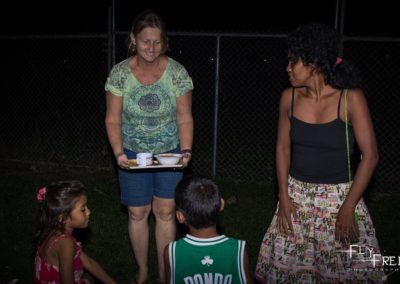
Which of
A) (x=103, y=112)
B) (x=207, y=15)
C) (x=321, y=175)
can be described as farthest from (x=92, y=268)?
(x=207, y=15)

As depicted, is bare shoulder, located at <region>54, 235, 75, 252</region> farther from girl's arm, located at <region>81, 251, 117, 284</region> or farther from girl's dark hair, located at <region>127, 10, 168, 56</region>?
girl's dark hair, located at <region>127, 10, 168, 56</region>

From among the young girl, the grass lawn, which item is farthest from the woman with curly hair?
the grass lawn

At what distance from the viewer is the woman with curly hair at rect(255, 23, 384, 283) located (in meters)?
2.89

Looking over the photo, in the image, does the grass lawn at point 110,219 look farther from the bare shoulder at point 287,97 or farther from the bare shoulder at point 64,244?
the bare shoulder at point 287,97

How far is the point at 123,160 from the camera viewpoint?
3.79m

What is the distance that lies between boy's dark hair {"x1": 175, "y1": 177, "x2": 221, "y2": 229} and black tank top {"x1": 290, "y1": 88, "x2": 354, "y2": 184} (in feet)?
2.10

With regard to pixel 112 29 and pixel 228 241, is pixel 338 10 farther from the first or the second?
pixel 228 241

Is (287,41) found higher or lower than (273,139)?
higher

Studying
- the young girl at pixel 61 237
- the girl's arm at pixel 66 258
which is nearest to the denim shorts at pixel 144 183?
the young girl at pixel 61 237

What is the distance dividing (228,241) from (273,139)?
28.6 feet

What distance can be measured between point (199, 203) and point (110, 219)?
3.48 m

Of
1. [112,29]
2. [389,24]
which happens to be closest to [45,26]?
[389,24]

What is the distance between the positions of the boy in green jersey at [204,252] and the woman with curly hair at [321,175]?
21.5 inches

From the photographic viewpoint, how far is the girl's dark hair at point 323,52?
9.34 ft
